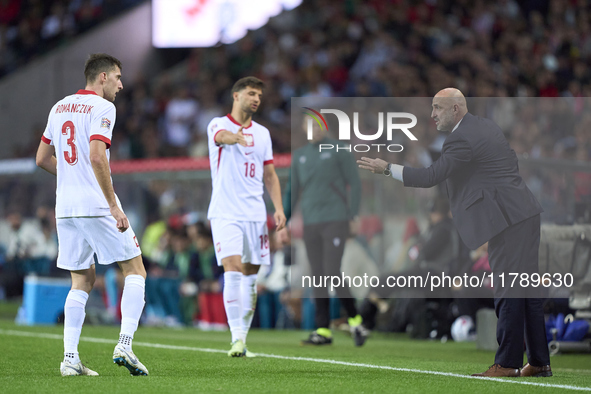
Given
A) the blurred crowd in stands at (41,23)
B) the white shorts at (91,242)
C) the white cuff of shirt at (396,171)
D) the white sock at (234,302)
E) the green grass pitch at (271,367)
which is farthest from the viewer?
the blurred crowd in stands at (41,23)

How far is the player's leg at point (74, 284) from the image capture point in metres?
5.99

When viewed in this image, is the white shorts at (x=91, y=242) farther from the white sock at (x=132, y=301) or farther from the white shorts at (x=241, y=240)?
the white shorts at (x=241, y=240)

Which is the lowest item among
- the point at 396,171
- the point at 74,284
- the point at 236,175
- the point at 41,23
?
the point at 74,284

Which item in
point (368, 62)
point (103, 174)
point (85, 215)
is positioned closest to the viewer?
point (103, 174)

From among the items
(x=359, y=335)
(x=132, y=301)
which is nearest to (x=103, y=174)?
(x=132, y=301)

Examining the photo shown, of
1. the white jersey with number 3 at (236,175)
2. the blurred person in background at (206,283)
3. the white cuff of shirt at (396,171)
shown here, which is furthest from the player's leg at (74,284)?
the blurred person in background at (206,283)

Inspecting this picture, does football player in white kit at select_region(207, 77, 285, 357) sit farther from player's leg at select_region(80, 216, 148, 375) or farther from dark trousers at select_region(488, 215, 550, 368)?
dark trousers at select_region(488, 215, 550, 368)

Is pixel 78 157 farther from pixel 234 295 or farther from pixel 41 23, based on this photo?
pixel 41 23

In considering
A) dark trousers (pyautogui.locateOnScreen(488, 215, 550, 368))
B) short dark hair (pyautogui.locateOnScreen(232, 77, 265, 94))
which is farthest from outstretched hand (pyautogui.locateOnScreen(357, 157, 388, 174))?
short dark hair (pyautogui.locateOnScreen(232, 77, 265, 94))

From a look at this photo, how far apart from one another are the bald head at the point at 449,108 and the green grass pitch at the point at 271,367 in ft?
5.87

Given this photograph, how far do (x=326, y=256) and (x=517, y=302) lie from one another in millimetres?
3228

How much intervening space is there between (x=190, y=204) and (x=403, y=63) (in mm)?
5017

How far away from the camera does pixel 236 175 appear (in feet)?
25.5

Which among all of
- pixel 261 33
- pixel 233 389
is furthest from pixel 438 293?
pixel 261 33
